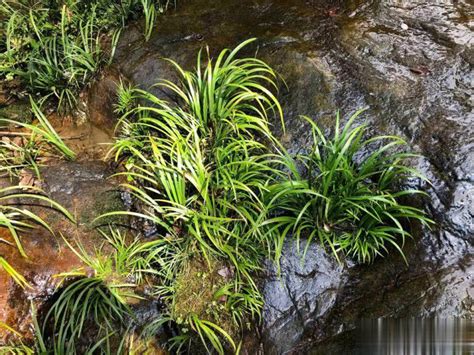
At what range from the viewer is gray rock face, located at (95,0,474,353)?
9.05ft

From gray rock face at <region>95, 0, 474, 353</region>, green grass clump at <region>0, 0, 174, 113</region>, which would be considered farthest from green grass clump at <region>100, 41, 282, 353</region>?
green grass clump at <region>0, 0, 174, 113</region>

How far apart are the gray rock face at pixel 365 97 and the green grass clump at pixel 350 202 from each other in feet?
0.42

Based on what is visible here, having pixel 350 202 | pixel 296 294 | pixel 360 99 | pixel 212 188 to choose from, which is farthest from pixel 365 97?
pixel 296 294

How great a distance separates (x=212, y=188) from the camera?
3.15m

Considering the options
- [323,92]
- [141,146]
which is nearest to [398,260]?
[323,92]

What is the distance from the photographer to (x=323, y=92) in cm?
358

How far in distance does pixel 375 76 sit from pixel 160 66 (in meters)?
2.05

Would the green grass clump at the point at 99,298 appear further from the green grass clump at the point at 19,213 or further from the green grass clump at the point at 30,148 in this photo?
the green grass clump at the point at 30,148

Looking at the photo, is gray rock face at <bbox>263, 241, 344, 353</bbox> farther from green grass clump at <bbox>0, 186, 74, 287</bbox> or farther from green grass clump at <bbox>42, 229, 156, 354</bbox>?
green grass clump at <bbox>0, 186, 74, 287</bbox>

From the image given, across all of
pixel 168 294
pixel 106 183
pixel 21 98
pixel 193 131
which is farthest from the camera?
pixel 21 98

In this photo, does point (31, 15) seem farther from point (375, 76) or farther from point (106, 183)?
point (375, 76)

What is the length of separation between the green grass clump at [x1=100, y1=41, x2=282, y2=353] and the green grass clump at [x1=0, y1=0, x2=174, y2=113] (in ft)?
3.60

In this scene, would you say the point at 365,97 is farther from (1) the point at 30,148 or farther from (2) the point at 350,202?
(1) the point at 30,148

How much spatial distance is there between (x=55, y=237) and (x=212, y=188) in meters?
1.27
